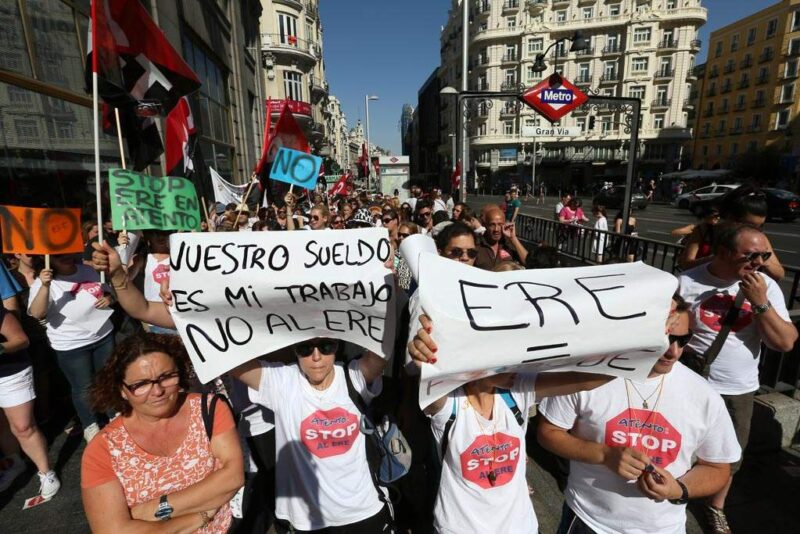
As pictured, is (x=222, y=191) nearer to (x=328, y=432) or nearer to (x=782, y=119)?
(x=328, y=432)

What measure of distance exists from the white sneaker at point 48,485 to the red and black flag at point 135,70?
2.48 meters

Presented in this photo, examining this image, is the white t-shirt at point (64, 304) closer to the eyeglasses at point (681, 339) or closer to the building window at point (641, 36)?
the eyeglasses at point (681, 339)

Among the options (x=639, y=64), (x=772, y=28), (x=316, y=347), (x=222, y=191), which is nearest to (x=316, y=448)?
(x=316, y=347)

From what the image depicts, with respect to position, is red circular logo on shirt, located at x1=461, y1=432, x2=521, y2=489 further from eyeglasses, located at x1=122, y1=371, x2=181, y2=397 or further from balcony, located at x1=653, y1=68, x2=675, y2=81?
balcony, located at x1=653, y1=68, x2=675, y2=81

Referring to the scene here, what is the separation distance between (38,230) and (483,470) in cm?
287

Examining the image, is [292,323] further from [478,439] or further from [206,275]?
[478,439]

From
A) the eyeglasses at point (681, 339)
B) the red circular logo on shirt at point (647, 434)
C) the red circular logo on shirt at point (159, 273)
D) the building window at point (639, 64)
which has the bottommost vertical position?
the red circular logo on shirt at point (647, 434)

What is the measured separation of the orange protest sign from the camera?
2.42 m

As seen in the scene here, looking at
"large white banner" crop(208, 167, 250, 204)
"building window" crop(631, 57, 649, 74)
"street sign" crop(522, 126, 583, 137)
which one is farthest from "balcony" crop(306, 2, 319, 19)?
"large white banner" crop(208, 167, 250, 204)

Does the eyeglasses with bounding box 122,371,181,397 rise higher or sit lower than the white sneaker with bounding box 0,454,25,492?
higher

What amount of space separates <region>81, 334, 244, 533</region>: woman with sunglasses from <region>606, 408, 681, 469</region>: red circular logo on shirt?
63.3 inches

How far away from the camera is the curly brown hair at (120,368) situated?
1.68 m

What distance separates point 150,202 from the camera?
2943 mm

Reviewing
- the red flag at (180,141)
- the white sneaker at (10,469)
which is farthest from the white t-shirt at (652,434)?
the red flag at (180,141)
